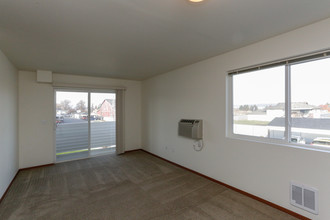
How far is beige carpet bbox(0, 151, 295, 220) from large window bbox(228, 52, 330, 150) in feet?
3.49

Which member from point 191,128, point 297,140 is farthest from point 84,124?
point 297,140

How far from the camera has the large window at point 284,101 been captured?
193cm

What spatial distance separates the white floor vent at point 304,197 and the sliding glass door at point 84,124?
4.43 m

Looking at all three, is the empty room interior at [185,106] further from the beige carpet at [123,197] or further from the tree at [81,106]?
the tree at [81,106]

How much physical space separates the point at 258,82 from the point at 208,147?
1.47 meters

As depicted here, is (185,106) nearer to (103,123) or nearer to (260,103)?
(260,103)

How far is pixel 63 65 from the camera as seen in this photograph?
3.47 meters

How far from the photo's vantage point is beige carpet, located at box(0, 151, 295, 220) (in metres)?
2.12

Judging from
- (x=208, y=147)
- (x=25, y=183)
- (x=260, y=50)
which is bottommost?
(x=25, y=183)

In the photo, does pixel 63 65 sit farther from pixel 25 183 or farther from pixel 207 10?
pixel 207 10

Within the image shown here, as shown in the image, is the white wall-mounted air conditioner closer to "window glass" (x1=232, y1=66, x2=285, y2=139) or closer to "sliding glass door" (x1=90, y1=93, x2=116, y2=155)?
"window glass" (x1=232, y1=66, x2=285, y2=139)

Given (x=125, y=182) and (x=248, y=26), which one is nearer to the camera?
(x=248, y=26)

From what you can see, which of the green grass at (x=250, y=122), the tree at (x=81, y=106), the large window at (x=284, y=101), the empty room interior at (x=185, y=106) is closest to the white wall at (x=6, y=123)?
the empty room interior at (x=185, y=106)

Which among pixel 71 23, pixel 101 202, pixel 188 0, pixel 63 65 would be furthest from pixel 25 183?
pixel 188 0
